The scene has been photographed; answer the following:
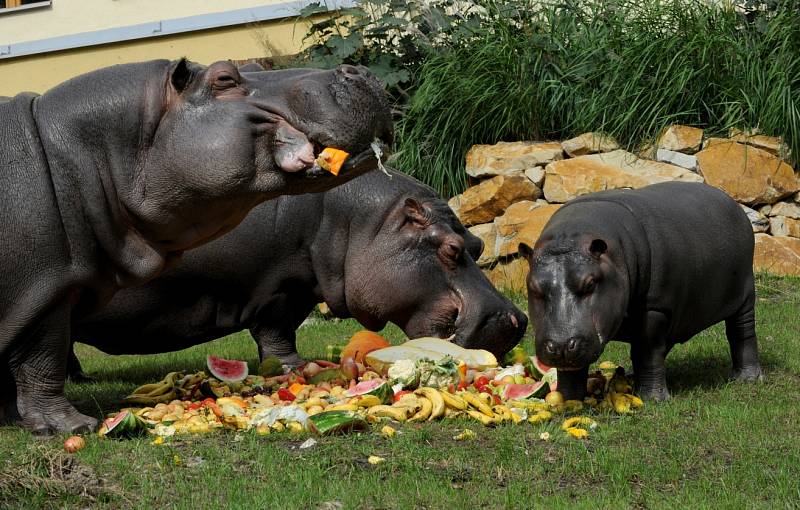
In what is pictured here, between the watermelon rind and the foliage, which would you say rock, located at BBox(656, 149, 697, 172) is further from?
the watermelon rind

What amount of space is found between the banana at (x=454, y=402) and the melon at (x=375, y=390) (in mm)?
302

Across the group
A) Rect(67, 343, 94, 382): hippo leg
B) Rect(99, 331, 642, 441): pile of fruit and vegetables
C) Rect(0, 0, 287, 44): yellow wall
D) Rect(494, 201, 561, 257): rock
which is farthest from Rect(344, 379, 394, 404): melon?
Rect(0, 0, 287, 44): yellow wall

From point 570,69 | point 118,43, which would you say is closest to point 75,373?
point 570,69

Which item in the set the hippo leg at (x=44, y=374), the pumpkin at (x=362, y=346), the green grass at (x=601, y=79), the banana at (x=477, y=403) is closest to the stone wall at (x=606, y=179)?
the green grass at (x=601, y=79)

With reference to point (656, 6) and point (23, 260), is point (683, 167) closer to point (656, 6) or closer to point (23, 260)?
point (656, 6)

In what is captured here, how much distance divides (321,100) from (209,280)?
2.46 metres

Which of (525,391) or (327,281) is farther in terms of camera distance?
(327,281)

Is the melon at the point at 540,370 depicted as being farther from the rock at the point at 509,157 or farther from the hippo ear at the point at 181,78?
the rock at the point at 509,157

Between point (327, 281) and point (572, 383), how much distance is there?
1935mm

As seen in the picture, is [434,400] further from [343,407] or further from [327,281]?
[327,281]

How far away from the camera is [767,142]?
434 inches

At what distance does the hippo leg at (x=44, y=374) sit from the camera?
543 centimetres

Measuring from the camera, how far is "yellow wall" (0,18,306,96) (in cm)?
1550

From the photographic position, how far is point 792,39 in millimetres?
11047
